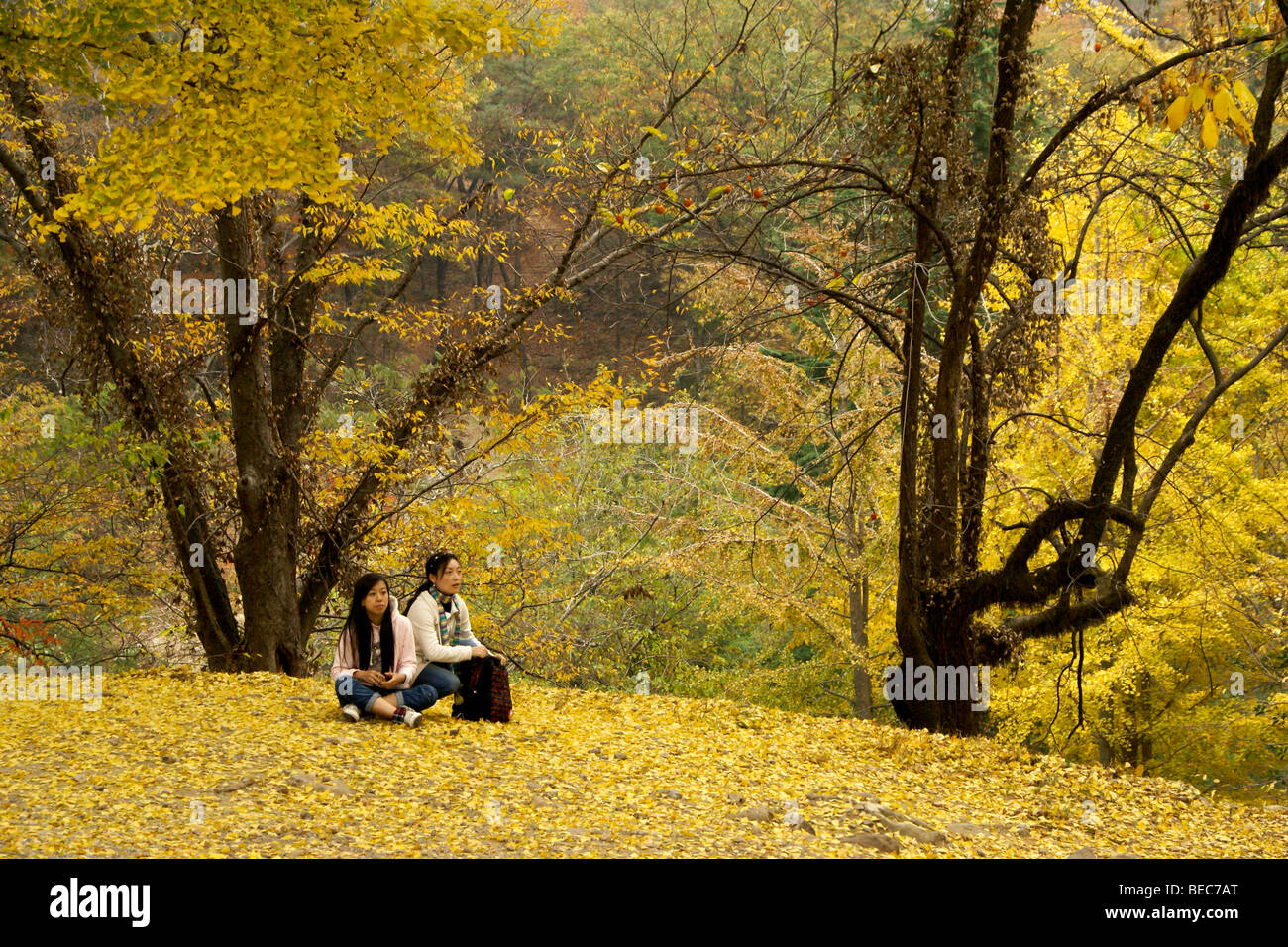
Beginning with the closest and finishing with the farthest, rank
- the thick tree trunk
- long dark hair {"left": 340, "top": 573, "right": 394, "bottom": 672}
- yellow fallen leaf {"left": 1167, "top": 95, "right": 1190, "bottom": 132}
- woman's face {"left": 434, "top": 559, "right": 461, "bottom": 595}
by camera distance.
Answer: yellow fallen leaf {"left": 1167, "top": 95, "right": 1190, "bottom": 132}
long dark hair {"left": 340, "top": 573, "right": 394, "bottom": 672}
woman's face {"left": 434, "top": 559, "right": 461, "bottom": 595}
the thick tree trunk

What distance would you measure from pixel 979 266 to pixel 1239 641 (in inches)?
300

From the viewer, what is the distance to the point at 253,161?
6992 mm

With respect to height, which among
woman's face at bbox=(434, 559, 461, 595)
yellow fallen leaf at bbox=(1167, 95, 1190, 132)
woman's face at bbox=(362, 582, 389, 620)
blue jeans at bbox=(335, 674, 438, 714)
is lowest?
blue jeans at bbox=(335, 674, 438, 714)

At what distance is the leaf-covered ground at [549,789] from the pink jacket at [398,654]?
0.34 m

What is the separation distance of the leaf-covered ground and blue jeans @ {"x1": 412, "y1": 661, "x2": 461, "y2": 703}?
0.62ft

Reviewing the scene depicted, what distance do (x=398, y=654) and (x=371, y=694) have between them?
1.10 feet

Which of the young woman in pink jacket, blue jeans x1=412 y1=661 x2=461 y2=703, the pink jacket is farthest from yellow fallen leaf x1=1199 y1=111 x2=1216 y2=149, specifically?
blue jeans x1=412 y1=661 x2=461 y2=703

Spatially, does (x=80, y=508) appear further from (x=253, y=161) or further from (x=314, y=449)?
(x=253, y=161)

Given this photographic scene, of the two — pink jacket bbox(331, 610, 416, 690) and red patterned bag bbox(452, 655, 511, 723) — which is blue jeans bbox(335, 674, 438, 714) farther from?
red patterned bag bbox(452, 655, 511, 723)

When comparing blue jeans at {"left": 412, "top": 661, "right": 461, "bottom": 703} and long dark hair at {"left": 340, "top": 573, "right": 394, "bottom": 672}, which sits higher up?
long dark hair at {"left": 340, "top": 573, "right": 394, "bottom": 672}

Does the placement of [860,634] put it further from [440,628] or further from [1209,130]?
[1209,130]

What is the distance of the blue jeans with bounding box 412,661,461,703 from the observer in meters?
7.30

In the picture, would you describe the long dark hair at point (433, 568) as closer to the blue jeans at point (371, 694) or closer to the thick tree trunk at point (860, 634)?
the blue jeans at point (371, 694)

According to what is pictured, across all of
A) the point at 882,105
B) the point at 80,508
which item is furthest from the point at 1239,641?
the point at 80,508
